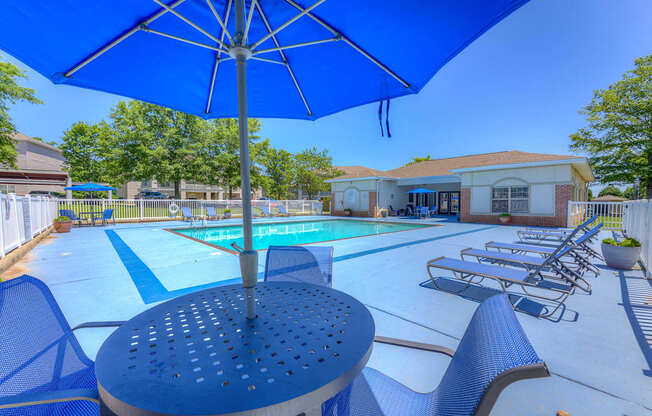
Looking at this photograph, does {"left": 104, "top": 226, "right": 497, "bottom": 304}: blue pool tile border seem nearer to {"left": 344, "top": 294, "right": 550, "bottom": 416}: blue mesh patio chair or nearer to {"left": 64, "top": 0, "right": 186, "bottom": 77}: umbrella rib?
{"left": 64, "top": 0, "right": 186, "bottom": 77}: umbrella rib

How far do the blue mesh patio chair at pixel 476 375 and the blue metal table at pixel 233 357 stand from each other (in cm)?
34

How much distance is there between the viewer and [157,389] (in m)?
0.79

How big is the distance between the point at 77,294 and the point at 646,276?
29.6 feet

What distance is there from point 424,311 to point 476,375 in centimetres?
258

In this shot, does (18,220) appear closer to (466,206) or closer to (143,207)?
(143,207)

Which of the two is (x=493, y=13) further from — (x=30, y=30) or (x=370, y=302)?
(x=30, y=30)

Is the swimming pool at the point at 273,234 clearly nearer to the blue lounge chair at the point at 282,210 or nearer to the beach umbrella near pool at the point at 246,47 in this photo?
the blue lounge chair at the point at 282,210

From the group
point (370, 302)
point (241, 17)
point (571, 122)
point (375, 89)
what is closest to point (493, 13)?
point (375, 89)

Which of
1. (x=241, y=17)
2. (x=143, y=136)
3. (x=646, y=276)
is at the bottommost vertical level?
(x=646, y=276)

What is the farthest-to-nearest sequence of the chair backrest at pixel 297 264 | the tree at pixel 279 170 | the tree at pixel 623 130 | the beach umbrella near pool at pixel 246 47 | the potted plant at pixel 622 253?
the tree at pixel 279 170, the tree at pixel 623 130, the potted plant at pixel 622 253, the chair backrest at pixel 297 264, the beach umbrella near pool at pixel 246 47

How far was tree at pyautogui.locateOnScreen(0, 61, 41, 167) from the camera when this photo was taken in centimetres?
1327

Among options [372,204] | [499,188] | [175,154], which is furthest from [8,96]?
[499,188]

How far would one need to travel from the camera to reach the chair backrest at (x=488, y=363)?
2.07 ft

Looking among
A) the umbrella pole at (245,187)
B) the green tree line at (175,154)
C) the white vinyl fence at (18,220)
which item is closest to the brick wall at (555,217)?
the umbrella pole at (245,187)
